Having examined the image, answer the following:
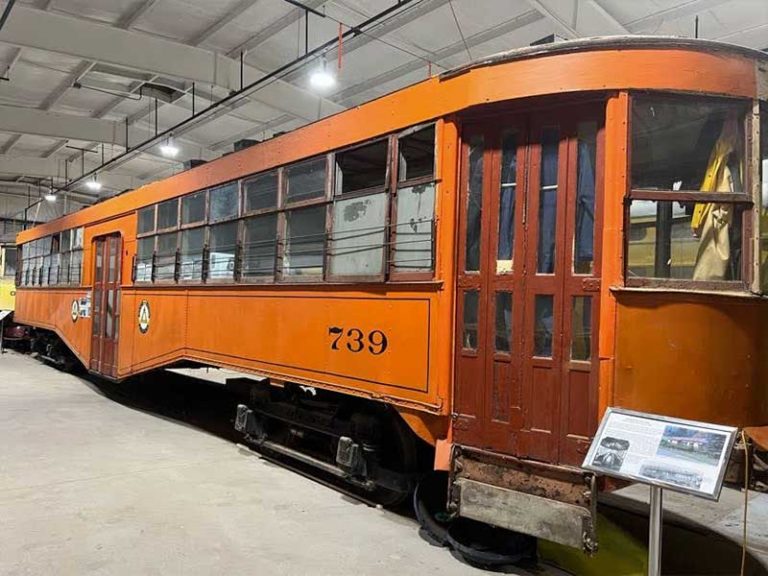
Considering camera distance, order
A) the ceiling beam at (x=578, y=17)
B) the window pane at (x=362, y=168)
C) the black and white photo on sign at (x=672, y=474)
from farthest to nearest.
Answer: the ceiling beam at (x=578, y=17) < the window pane at (x=362, y=168) < the black and white photo on sign at (x=672, y=474)

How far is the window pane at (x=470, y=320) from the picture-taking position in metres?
3.57

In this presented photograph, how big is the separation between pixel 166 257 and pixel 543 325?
202 inches

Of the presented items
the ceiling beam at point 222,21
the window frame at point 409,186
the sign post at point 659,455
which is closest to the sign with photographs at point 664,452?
the sign post at point 659,455

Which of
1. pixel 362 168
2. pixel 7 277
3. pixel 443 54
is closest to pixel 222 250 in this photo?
pixel 362 168

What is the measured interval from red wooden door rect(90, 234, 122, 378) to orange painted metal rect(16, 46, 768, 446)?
3697mm

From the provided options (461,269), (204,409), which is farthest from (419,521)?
(204,409)

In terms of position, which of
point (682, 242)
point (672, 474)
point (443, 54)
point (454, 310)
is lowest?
point (672, 474)

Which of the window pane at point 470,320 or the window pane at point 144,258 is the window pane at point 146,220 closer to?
the window pane at point 144,258

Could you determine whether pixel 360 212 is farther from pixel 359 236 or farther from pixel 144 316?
pixel 144 316

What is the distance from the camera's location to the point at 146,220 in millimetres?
7676

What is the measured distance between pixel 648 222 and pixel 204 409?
23.3ft

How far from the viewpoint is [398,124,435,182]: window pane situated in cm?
387

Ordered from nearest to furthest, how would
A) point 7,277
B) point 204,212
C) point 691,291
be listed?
point 691,291 < point 204,212 < point 7,277

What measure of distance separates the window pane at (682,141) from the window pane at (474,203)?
0.87 metres
